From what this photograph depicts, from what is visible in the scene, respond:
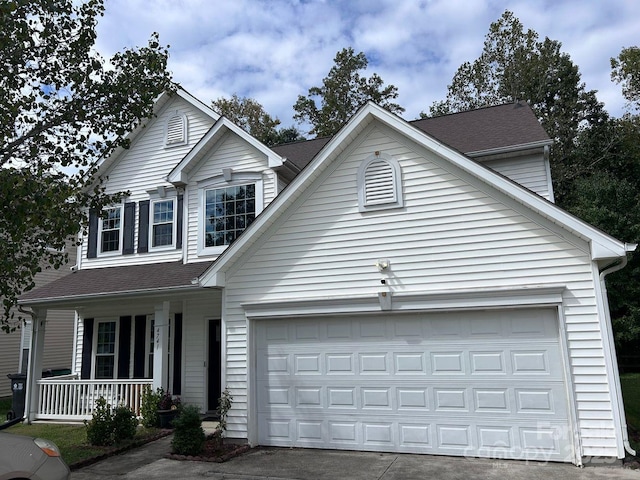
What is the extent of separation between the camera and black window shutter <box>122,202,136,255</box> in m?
14.2

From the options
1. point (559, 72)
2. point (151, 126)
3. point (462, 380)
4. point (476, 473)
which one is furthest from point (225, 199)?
point (559, 72)

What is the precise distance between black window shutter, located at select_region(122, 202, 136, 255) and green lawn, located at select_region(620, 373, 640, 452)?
41.2 ft

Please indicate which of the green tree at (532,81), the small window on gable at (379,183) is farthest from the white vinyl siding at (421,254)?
the green tree at (532,81)

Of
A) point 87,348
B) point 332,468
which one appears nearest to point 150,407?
point 87,348

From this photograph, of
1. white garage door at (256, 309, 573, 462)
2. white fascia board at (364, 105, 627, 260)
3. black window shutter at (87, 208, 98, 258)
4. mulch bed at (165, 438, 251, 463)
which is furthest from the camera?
black window shutter at (87, 208, 98, 258)

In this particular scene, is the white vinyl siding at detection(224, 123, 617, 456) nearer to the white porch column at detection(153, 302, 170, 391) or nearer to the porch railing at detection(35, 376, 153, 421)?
the white porch column at detection(153, 302, 170, 391)

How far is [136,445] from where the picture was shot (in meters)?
9.77

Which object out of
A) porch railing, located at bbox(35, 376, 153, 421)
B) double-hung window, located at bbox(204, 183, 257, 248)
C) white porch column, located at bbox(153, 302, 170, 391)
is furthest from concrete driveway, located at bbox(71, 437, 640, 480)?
double-hung window, located at bbox(204, 183, 257, 248)

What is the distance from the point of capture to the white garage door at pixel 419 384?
7.73m

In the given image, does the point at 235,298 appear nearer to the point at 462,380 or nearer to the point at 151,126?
the point at 462,380

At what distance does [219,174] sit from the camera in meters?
13.1

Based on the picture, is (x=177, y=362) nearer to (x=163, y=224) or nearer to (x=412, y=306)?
(x=163, y=224)

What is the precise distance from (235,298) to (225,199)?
13.1 feet

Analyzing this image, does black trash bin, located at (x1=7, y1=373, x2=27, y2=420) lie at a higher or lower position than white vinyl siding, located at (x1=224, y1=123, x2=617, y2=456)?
lower
